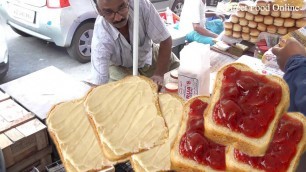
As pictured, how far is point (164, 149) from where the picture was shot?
1.09 metres

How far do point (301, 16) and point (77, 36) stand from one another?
368 centimetres

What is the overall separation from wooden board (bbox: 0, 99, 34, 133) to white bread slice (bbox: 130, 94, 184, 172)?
51.1 inches

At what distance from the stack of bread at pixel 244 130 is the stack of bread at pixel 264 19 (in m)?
2.47

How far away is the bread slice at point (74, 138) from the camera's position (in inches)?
39.4

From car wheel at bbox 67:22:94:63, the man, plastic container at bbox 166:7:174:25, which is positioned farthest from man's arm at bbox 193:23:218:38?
car wheel at bbox 67:22:94:63

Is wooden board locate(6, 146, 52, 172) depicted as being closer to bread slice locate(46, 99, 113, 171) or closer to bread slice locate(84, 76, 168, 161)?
bread slice locate(46, 99, 113, 171)

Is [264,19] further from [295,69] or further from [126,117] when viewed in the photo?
[126,117]

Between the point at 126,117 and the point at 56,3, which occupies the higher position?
the point at 56,3

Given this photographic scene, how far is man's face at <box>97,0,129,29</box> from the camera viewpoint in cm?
218

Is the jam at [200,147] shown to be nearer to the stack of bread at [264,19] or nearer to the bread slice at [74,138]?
the bread slice at [74,138]

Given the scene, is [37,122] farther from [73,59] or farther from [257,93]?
[73,59]

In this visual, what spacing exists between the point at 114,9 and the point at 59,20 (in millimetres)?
3235

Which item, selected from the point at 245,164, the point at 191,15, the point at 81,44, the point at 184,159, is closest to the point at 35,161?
the point at 184,159

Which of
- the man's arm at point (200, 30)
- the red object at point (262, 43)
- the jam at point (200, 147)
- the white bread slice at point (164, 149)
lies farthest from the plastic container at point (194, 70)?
the man's arm at point (200, 30)
